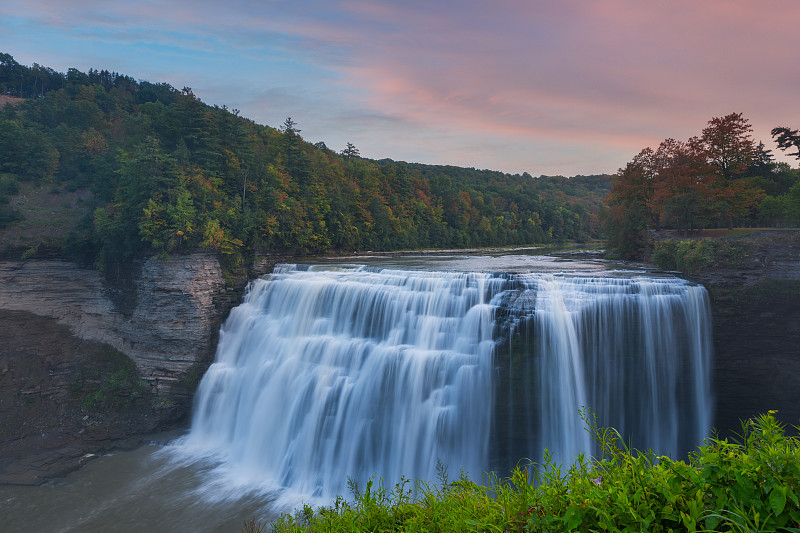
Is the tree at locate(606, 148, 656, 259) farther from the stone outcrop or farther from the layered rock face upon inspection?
the layered rock face

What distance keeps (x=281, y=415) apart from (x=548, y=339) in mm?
10155

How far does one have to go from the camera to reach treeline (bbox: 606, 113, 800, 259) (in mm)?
19781

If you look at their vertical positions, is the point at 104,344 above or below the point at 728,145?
below

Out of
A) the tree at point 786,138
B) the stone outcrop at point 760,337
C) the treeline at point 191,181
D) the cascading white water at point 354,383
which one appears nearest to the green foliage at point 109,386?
the cascading white water at point 354,383

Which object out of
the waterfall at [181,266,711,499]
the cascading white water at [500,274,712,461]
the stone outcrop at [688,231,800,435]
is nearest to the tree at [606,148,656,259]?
the stone outcrop at [688,231,800,435]

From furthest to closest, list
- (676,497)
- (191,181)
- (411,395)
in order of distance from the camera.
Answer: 1. (191,181)
2. (411,395)
3. (676,497)

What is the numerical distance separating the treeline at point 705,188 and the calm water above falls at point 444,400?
7865mm

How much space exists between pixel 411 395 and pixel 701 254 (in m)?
11.9

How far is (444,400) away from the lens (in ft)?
43.5

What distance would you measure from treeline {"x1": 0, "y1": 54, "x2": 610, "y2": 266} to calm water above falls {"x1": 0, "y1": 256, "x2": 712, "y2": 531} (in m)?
9.90

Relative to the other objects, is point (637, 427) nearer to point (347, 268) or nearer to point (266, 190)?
point (347, 268)

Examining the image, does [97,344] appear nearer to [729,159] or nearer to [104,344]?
[104,344]

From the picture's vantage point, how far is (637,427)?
12.9 m

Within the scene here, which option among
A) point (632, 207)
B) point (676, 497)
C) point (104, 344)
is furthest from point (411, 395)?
point (632, 207)
